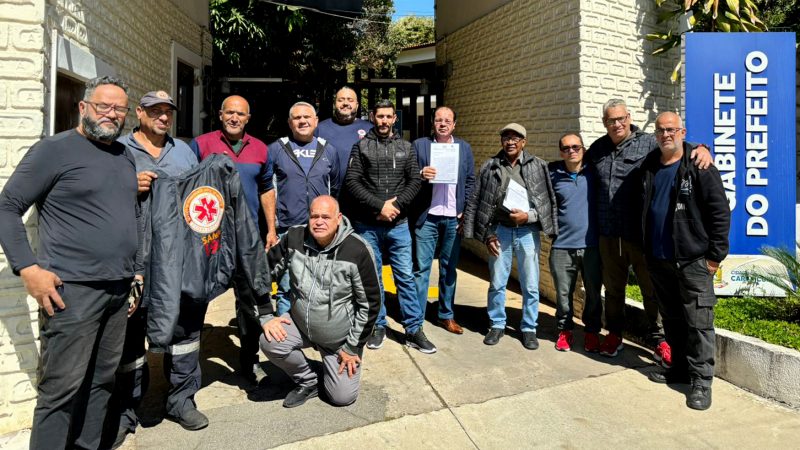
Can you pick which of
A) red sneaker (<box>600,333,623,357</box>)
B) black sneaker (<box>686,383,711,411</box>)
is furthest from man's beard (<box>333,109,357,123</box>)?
black sneaker (<box>686,383,711,411</box>)

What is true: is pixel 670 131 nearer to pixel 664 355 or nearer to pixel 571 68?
pixel 664 355

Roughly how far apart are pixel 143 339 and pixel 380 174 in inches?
84.6

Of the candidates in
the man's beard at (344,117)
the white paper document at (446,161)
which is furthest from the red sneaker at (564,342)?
the man's beard at (344,117)

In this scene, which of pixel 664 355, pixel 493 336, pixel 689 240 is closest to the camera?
pixel 689 240

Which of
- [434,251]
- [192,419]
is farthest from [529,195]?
[192,419]

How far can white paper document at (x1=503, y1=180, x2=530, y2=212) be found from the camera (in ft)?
15.1

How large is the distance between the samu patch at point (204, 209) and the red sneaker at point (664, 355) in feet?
11.1

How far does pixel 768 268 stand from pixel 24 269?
5635mm

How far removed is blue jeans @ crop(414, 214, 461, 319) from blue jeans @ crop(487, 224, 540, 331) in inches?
15.2

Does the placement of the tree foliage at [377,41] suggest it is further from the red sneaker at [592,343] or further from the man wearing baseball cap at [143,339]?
the man wearing baseball cap at [143,339]

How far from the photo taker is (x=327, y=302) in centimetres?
359

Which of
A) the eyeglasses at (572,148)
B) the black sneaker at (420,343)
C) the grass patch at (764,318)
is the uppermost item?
the eyeglasses at (572,148)

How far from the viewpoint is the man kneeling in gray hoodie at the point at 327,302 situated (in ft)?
11.6

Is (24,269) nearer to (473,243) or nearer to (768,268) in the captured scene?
(768,268)
